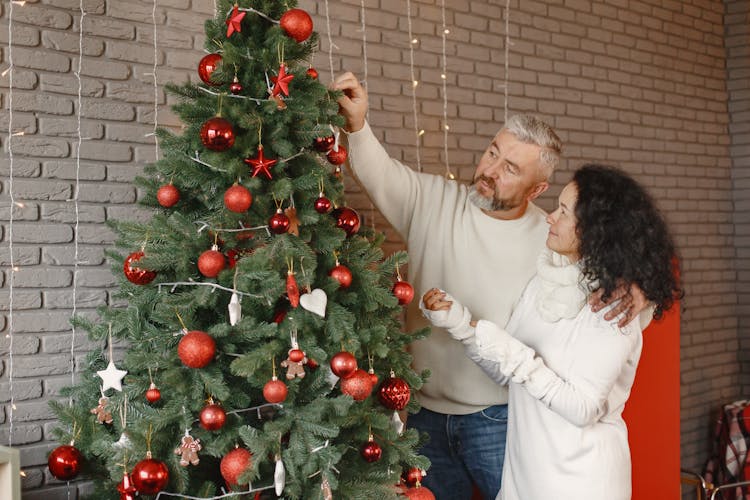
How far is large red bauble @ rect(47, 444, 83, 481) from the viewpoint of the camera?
1969 millimetres

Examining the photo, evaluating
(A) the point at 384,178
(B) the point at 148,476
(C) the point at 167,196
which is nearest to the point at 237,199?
(C) the point at 167,196

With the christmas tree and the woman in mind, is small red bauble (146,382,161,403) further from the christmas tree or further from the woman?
the woman

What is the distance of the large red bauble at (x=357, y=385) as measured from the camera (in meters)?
1.88

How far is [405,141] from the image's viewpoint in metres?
3.34

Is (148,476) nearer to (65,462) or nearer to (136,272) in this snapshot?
(65,462)

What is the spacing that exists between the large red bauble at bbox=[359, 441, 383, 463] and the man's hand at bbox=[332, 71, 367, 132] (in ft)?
3.07

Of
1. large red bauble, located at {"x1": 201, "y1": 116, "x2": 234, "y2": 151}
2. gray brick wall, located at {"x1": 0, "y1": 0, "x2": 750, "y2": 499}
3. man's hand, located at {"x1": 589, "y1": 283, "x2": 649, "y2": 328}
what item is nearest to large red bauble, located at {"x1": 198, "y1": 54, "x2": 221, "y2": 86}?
large red bauble, located at {"x1": 201, "y1": 116, "x2": 234, "y2": 151}

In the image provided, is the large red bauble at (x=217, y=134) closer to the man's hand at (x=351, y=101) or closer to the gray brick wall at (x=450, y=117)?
the man's hand at (x=351, y=101)

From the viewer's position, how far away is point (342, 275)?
196 cm

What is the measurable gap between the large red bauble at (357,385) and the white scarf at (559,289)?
26.9 inches

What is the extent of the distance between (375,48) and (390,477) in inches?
74.6

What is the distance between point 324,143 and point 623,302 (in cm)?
95

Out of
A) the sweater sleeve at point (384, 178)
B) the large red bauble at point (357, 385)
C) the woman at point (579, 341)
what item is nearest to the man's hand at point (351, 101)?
the sweater sleeve at point (384, 178)

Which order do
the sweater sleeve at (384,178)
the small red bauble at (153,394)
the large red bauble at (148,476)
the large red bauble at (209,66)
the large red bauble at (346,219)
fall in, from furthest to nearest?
the sweater sleeve at (384,178), the large red bauble at (346,219), the large red bauble at (209,66), the small red bauble at (153,394), the large red bauble at (148,476)
